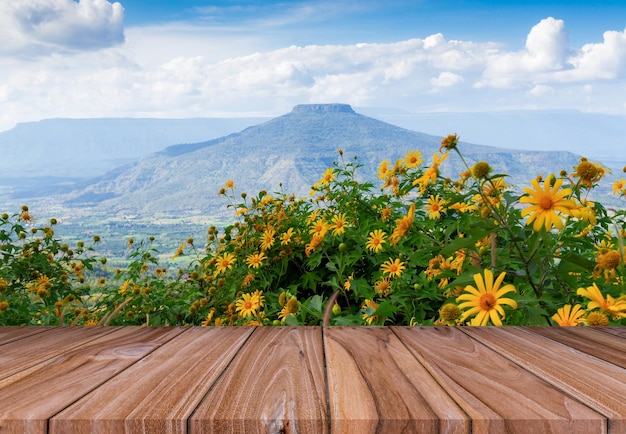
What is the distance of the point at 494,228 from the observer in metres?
1.15

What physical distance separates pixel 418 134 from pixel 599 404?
4338 centimetres

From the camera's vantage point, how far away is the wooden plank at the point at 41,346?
78cm

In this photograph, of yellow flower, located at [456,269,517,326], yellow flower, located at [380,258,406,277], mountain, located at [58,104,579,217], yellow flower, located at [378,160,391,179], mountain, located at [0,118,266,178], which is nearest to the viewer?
yellow flower, located at [456,269,517,326]

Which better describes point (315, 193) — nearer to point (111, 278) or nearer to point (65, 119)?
point (111, 278)

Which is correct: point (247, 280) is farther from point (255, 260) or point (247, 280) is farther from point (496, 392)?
point (496, 392)

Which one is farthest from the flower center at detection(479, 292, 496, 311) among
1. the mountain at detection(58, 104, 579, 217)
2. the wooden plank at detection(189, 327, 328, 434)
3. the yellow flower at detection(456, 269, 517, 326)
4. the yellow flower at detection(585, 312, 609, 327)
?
the mountain at detection(58, 104, 579, 217)

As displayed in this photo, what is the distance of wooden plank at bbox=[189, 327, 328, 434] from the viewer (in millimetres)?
540

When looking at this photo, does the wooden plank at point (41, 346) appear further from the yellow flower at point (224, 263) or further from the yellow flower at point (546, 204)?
the yellow flower at point (224, 263)

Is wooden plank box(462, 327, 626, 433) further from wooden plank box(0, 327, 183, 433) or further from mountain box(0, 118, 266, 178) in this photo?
mountain box(0, 118, 266, 178)

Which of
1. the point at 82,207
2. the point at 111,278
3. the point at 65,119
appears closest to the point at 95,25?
the point at 111,278

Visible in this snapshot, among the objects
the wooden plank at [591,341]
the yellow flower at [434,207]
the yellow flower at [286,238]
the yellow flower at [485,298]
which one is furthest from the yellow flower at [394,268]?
the wooden plank at [591,341]

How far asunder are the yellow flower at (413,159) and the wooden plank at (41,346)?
1484 mm

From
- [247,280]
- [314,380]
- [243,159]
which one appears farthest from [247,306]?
[243,159]

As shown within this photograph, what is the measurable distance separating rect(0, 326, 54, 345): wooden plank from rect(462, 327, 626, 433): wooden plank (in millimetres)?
791
